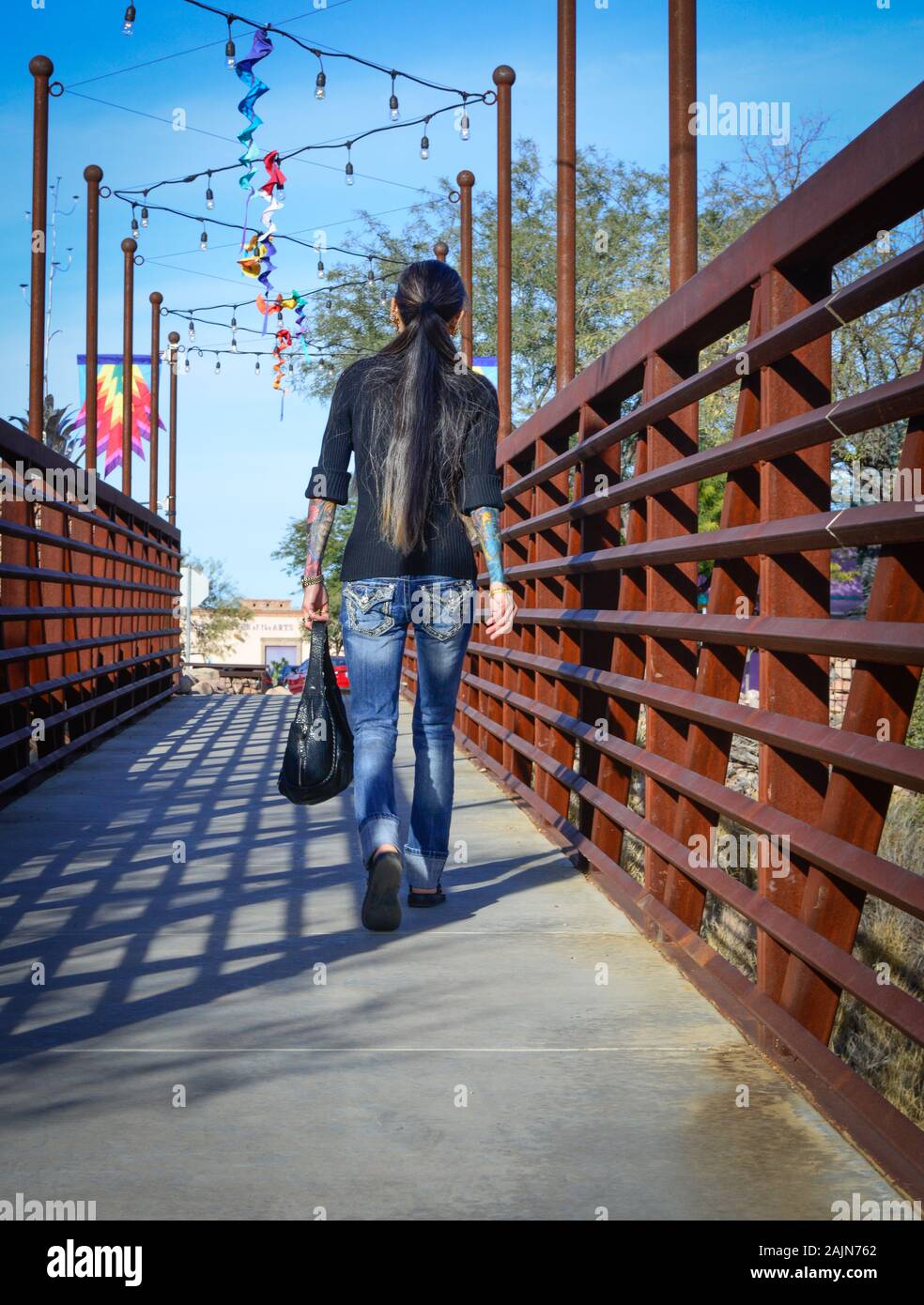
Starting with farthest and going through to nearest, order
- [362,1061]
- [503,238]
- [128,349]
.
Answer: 1. [128,349]
2. [503,238]
3. [362,1061]

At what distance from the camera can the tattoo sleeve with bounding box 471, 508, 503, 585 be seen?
17.5 feet

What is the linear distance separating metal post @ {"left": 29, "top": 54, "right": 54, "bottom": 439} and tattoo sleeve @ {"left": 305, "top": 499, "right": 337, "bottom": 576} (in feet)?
27.2

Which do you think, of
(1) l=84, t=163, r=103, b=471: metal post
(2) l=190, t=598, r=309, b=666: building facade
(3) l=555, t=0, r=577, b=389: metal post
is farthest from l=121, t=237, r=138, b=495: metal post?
(2) l=190, t=598, r=309, b=666: building facade

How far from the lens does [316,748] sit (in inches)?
218

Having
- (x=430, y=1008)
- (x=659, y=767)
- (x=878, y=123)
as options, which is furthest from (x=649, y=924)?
(x=878, y=123)

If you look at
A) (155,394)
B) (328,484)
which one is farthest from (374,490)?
(155,394)

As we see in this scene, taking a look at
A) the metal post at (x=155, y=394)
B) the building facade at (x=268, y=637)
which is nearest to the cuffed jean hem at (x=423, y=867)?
the metal post at (x=155, y=394)

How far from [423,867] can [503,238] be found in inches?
392

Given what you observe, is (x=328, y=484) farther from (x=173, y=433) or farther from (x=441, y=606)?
(x=173, y=433)

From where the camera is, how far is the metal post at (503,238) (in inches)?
567

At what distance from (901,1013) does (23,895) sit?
12.2ft

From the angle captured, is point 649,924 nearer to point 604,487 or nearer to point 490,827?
point 604,487

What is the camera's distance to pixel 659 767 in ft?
15.8

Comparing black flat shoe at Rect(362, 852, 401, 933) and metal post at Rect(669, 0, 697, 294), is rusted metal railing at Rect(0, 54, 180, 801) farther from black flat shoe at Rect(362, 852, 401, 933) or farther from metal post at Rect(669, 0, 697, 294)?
metal post at Rect(669, 0, 697, 294)
